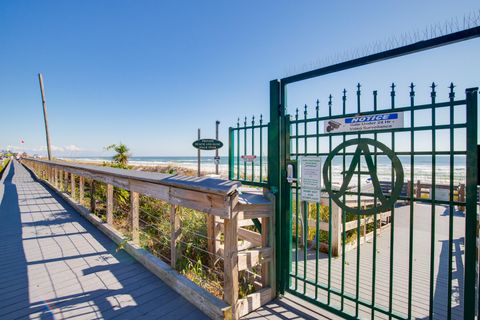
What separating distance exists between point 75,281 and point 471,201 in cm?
402

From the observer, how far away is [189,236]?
17.1 ft

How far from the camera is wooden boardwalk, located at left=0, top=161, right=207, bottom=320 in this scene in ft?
8.16

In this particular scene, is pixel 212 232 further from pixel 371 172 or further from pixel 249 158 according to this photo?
→ pixel 371 172

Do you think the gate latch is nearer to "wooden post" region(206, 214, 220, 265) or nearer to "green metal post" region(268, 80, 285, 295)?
"green metal post" region(268, 80, 285, 295)

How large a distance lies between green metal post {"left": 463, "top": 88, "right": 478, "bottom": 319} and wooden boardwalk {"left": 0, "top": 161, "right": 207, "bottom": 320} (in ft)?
7.12

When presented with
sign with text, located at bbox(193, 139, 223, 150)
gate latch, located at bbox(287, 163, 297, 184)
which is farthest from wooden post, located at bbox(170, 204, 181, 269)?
sign with text, located at bbox(193, 139, 223, 150)

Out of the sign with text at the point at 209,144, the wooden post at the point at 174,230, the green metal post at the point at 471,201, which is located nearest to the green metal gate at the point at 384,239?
the green metal post at the point at 471,201

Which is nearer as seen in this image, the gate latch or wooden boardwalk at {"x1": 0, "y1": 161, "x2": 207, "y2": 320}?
wooden boardwalk at {"x1": 0, "y1": 161, "x2": 207, "y2": 320}

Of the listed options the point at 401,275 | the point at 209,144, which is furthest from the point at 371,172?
the point at 209,144

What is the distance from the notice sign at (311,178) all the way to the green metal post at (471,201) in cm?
111

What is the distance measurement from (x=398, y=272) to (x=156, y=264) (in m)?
3.49

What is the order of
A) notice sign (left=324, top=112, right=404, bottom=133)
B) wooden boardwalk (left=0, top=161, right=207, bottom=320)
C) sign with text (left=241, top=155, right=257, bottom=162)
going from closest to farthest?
notice sign (left=324, top=112, right=404, bottom=133)
wooden boardwalk (left=0, top=161, right=207, bottom=320)
sign with text (left=241, top=155, right=257, bottom=162)

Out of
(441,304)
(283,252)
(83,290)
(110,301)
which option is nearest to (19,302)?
(83,290)

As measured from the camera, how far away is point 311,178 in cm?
259
